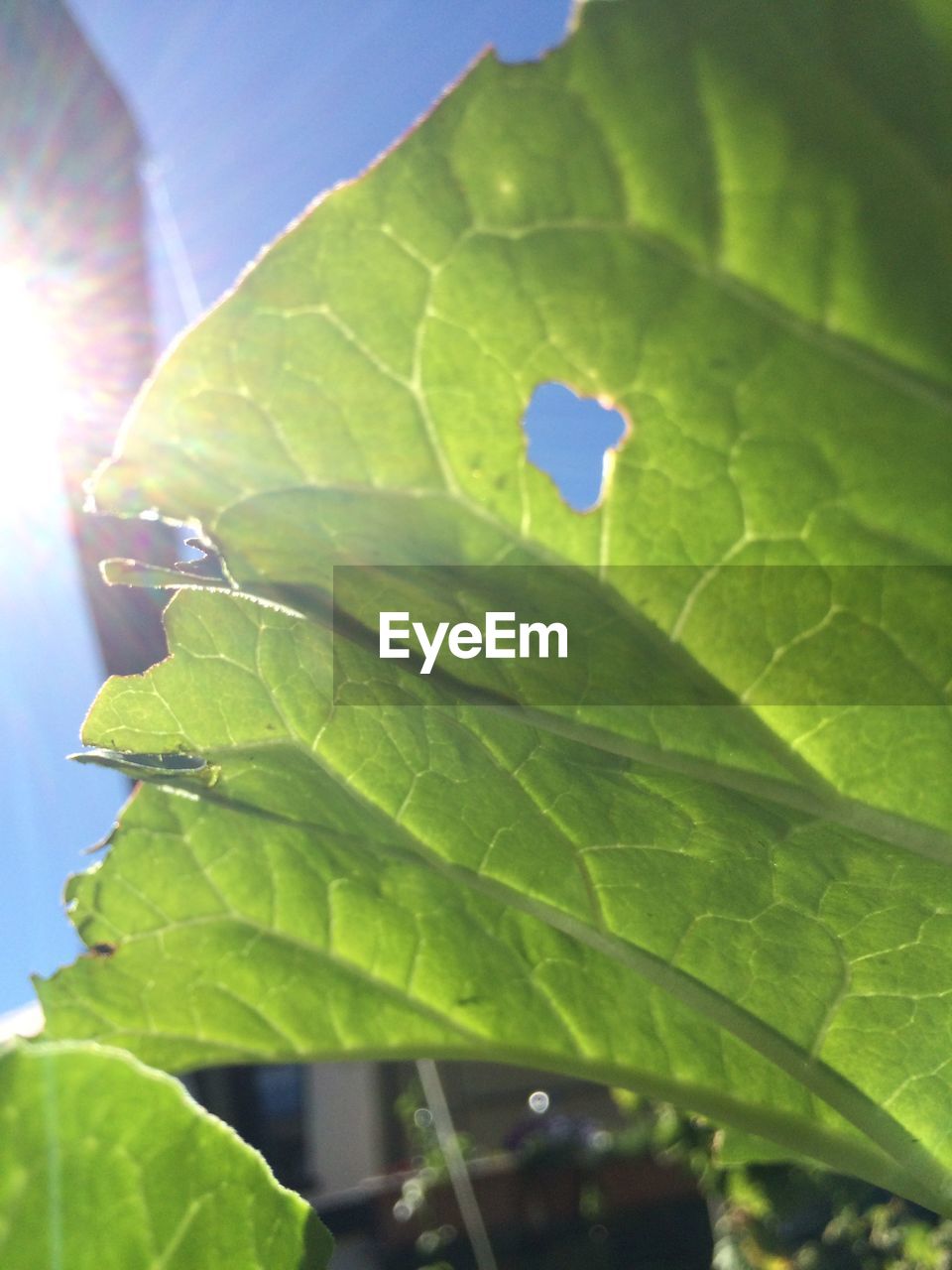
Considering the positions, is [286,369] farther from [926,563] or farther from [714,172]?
[926,563]

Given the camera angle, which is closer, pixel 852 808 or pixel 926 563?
pixel 926 563

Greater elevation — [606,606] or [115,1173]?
[606,606]

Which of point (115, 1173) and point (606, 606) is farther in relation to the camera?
point (606, 606)

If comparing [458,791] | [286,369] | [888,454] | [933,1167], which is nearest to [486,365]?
[286,369]
